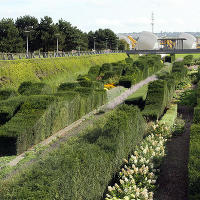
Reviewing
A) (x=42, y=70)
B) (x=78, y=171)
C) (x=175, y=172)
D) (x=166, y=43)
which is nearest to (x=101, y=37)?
(x=166, y=43)

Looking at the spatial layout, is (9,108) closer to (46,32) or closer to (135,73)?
(135,73)

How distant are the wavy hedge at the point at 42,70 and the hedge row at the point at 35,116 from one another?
1145 centimetres

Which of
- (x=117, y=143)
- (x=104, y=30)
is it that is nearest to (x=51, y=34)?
(x=104, y=30)

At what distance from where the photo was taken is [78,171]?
25.4 ft

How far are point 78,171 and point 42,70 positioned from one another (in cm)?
3206

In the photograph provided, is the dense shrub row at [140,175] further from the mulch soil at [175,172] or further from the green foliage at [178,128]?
the green foliage at [178,128]

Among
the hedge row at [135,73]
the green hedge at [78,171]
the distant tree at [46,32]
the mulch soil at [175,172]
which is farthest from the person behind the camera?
the distant tree at [46,32]

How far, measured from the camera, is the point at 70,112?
19188mm

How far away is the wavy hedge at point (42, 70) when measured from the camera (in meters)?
31.5

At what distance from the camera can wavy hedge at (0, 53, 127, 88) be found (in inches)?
1240

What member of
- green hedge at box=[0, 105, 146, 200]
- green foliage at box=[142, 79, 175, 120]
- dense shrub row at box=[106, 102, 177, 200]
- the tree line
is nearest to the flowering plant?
dense shrub row at box=[106, 102, 177, 200]

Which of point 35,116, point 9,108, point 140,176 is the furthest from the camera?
point 9,108

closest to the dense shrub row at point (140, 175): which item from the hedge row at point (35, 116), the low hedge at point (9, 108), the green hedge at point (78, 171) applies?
the green hedge at point (78, 171)

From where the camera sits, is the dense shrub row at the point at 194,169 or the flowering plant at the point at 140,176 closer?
the dense shrub row at the point at 194,169
